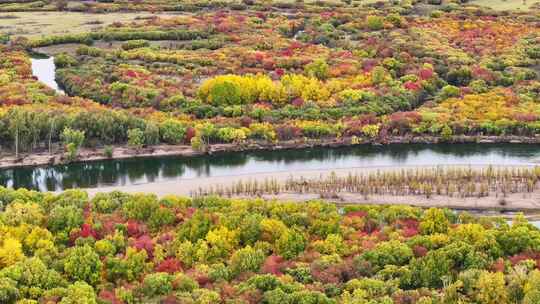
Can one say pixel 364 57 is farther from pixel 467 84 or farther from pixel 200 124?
pixel 200 124

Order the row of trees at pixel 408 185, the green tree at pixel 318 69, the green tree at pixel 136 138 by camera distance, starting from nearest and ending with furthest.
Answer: the row of trees at pixel 408 185 < the green tree at pixel 136 138 < the green tree at pixel 318 69

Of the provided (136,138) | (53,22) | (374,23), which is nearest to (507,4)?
(374,23)

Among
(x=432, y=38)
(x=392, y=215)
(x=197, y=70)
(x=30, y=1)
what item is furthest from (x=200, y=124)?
(x=30, y=1)

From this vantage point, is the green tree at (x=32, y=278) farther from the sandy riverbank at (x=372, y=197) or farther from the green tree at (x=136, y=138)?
the green tree at (x=136, y=138)

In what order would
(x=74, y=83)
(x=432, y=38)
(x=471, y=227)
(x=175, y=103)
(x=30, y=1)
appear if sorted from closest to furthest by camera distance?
(x=471, y=227), (x=175, y=103), (x=74, y=83), (x=432, y=38), (x=30, y=1)

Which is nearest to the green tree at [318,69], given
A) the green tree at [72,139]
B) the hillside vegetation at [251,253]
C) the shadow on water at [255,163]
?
the shadow on water at [255,163]

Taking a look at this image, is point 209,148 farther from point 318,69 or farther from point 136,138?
point 318,69
